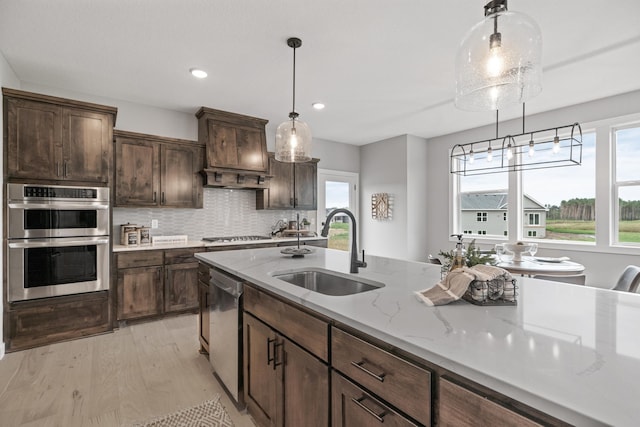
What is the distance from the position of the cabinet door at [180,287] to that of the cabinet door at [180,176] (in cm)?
86

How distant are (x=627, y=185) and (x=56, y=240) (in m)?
6.43

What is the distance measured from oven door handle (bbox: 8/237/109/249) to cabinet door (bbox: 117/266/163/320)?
441 millimetres

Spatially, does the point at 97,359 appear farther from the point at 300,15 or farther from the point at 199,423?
the point at 300,15

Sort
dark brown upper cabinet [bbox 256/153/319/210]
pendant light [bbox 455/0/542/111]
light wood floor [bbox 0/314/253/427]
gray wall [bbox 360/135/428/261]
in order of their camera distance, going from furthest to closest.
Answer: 1. gray wall [bbox 360/135/428/261]
2. dark brown upper cabinet [bbox 256/153/319/210]
3. light wood floor [bbox 0/314/253/427]
4. pendant light [bbox 455/0/542/111]

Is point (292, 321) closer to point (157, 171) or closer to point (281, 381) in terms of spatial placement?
point (281, 381)

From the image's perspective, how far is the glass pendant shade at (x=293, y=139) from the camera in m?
2.56

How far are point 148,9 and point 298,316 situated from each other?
2404 millimetres

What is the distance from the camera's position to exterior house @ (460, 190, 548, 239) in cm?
470

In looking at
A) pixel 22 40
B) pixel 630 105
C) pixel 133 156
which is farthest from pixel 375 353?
pixel 630 105

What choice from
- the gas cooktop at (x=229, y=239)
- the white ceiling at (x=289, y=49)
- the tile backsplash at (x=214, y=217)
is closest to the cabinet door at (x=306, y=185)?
the tile backsplash at (x=214, y=217)

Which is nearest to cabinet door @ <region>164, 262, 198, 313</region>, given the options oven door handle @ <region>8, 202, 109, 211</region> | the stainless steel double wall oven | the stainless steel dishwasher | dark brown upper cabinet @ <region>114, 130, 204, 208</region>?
the stainless steel double wall oven

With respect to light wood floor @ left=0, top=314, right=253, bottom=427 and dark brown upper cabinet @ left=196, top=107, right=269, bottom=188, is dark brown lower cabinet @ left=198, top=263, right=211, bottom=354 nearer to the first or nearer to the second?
light wood floor @ left=0, top=314, right=253, bottom=427

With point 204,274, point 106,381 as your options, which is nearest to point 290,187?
point 204,274

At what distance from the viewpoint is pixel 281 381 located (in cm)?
151
